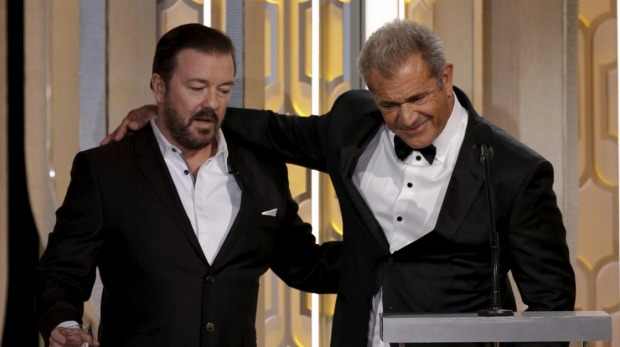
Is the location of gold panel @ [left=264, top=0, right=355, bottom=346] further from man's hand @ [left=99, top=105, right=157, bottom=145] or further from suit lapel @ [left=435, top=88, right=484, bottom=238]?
suit lapel @ [left=435, top=88, right=484, bottom=238]

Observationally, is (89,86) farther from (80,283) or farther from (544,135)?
(544,135)

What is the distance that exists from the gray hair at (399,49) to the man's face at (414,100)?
14mm

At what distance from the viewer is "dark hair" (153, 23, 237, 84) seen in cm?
254

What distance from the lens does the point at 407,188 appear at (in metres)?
2.39

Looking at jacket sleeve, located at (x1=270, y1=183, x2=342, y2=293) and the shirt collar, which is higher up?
the shirt collar

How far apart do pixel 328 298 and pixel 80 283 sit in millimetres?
1178

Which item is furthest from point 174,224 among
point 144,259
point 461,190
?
point 461,190

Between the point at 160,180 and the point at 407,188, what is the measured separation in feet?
2.00

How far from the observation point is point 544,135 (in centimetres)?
341

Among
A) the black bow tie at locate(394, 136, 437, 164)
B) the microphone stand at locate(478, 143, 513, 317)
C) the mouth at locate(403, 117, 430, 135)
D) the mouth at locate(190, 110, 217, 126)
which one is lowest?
the microphone stand at locate(478, 143, 513, 317)

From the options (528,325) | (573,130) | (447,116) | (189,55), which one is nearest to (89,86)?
(189,55)

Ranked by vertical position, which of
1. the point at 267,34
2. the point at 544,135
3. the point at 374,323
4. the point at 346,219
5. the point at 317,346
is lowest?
the point at 317,346

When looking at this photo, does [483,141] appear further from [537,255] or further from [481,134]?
[537,255]

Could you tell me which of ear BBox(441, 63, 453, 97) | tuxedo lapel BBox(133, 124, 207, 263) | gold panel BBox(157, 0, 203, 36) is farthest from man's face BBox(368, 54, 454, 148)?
gold panel BBox(157, 0, 203, 36)
